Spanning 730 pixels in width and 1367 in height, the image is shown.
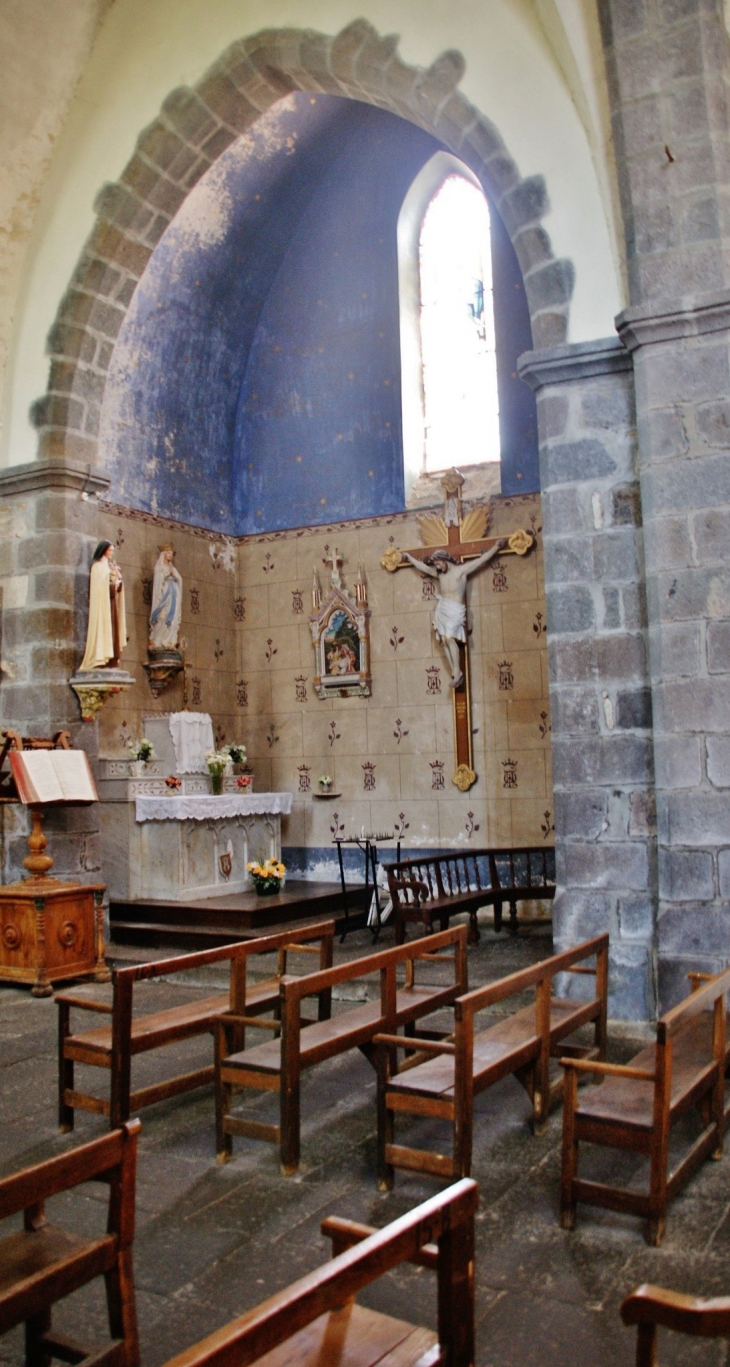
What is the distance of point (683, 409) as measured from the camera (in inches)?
205

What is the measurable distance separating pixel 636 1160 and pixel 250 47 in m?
7.05

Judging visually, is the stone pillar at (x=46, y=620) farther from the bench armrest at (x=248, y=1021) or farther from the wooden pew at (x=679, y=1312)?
the wooden pew at (x=679, y=1312)

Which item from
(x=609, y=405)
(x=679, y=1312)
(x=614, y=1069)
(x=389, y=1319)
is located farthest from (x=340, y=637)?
(x=679, y=1312)

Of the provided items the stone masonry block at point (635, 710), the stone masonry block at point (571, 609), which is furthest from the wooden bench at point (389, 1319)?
the stone masonry block at point (571, 609)

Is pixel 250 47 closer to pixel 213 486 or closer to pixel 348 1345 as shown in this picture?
pixel 213 486

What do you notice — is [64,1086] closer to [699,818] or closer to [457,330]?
[699,818]

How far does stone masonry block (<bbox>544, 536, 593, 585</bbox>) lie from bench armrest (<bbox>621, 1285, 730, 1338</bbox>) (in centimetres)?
428

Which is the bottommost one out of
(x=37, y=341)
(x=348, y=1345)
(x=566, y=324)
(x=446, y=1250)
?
(x=348, y=1345)

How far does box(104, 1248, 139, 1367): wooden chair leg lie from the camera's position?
7.25ft

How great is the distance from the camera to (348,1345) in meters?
1.89

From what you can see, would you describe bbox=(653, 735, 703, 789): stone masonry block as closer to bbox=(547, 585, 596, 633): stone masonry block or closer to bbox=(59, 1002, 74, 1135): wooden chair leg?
bbox=(547, 585, 596, 633): stone masonry block

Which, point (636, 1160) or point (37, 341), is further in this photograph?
point (37, 341)

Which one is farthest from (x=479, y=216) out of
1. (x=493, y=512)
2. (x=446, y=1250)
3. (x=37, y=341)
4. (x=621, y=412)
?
(x=446, y=1250)

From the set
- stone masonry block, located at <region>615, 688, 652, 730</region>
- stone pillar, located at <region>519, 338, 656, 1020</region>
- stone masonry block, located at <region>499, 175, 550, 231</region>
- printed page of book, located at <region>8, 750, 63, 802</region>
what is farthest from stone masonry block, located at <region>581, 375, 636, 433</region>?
printed page of book, located at <region>8, 750, 63, 802</region>
